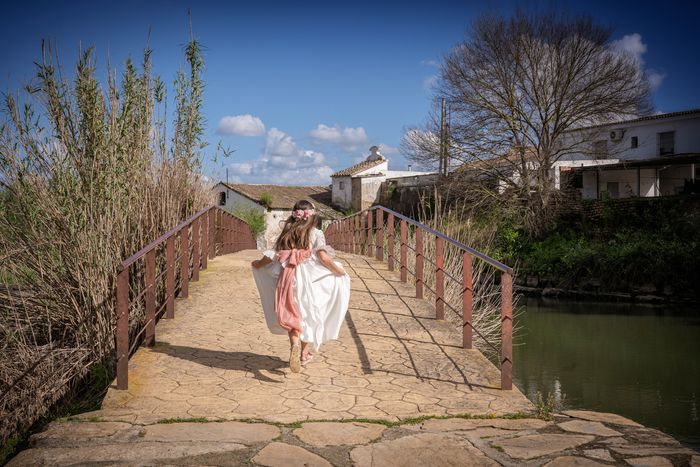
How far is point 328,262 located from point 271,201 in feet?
133

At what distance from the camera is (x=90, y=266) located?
5.85 meters

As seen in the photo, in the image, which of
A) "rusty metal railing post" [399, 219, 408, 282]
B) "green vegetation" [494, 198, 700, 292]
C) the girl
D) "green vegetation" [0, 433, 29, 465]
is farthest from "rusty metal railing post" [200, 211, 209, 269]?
"green vegetation" [494, 198, 700, 292]

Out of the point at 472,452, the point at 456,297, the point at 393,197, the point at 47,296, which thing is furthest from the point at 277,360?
the point at 393,197

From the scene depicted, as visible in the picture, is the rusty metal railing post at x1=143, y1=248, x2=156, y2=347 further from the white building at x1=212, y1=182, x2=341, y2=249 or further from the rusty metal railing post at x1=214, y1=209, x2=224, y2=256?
the white building at x1=212, y1=182, x2=341, y2=249

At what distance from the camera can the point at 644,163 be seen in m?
31.4

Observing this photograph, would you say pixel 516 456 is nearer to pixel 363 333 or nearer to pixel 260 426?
pixel 260 426

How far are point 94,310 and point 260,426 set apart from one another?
2.48 m

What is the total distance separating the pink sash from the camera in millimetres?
5480

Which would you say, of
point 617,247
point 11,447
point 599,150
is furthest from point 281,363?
point 599,150

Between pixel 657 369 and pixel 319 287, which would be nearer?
pixel 319 287

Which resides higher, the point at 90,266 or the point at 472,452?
the point at 90,266

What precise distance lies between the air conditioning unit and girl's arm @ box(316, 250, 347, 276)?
34.7m

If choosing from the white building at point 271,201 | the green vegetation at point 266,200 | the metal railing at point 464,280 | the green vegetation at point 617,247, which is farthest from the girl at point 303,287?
the green vegetation at point 266,200

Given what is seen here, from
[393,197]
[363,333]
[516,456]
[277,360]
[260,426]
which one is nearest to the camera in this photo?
[516,456]
